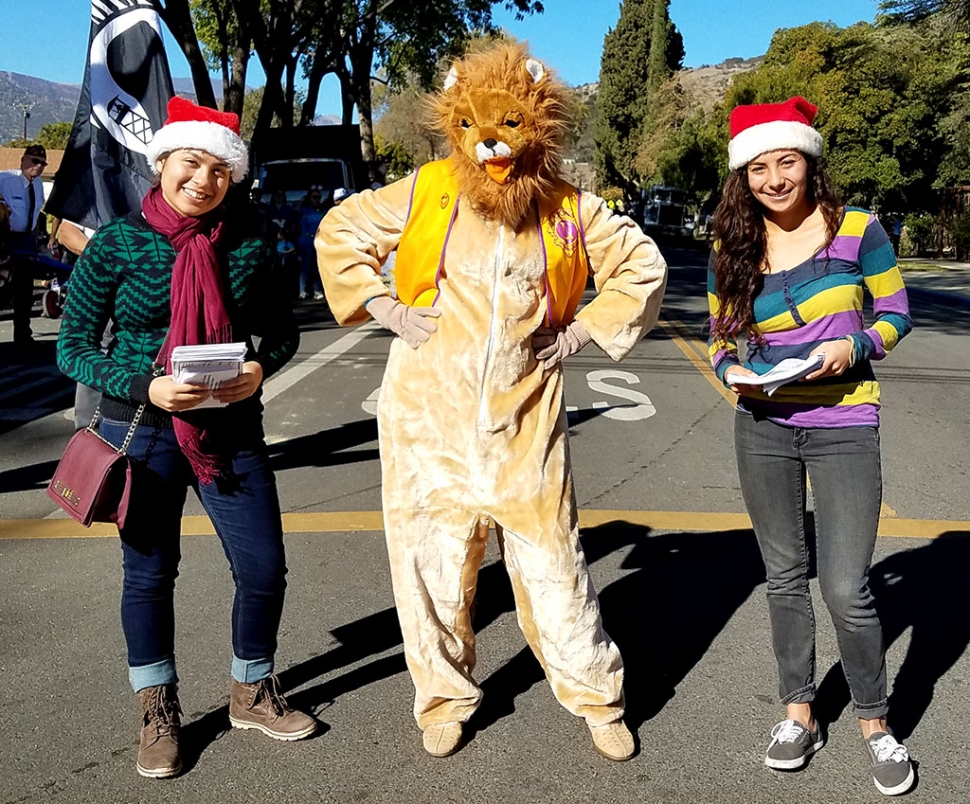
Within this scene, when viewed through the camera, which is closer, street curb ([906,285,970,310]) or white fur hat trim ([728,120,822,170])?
white fur hat trim ([728,120,822,170])

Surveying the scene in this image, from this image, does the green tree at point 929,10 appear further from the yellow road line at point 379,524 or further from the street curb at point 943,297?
the yellow road line at point 379,524

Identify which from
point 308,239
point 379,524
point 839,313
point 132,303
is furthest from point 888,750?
point 308,239

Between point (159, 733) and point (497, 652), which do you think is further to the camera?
point (497, 652)

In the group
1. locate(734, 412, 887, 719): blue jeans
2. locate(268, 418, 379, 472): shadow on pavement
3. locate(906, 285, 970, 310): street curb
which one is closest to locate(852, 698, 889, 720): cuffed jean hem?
locate(734, 412, 887, 719): blue jeans

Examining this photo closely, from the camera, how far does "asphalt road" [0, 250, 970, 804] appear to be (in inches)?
123

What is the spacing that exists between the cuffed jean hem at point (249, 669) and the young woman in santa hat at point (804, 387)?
1557 millimetres

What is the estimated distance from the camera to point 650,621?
4.33 metres

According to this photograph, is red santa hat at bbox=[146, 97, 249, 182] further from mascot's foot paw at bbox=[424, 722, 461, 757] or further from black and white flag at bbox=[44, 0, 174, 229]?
black and white flag at bbox=[44, 0, 174, 229]

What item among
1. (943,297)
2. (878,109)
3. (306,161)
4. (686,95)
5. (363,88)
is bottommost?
(943,297)

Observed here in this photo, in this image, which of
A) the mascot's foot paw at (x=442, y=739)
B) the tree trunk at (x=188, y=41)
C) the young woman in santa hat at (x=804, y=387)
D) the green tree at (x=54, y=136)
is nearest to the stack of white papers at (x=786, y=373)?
the young woman in santa hat at (x=804, y=387)

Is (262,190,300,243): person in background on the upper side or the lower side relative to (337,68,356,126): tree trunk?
lower

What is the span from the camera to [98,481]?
9.82ft

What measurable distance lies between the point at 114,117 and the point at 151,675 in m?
3.72

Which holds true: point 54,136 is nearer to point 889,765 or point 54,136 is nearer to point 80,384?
point 80,384
